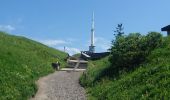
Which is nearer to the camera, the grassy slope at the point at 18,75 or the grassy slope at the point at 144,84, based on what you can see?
the grassy slope at the point at 144,84

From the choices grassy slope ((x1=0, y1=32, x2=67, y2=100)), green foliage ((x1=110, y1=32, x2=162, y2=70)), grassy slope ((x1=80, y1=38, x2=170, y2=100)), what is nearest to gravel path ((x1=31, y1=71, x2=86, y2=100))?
grassy slope ((x1=0, y1=32, x2=67, y2=100))

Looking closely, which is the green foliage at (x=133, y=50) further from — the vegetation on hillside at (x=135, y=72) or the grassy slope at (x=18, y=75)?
the grassy slope at (x=18, y=75)

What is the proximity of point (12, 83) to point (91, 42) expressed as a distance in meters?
70.7

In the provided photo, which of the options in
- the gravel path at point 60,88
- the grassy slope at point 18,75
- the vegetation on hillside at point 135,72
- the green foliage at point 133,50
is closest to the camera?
the vegetation on hillside at point 135,72

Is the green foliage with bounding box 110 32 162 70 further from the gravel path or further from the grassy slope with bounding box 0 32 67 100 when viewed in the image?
the grassy slope with bounding box 0 32 67 100

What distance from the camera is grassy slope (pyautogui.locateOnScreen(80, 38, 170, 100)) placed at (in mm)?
22214

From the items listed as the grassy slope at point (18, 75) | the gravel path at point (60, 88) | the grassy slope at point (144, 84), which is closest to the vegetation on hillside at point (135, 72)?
the grassy slope at point (144, 84)

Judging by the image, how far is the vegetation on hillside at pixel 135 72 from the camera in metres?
23.3

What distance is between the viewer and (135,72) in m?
29.8

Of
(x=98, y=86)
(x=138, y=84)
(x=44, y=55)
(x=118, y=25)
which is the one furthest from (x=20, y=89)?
(x=118, y=25)

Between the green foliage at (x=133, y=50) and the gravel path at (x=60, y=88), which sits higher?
the green foliage at (x=133, y=50)

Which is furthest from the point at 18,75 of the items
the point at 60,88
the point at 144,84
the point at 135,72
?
the point at 144,84

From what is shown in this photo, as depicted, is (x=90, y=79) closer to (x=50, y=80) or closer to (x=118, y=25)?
(x=50, y=80)

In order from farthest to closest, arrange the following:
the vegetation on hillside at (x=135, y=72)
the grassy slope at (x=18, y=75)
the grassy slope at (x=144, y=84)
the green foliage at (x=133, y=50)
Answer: the green foliage at (x=133, y=50)
the grassy slope at (x=18, y=75)
the vegetation on hillside at (x=135, y=72)
the grassy slope at (x=144, y=84)
